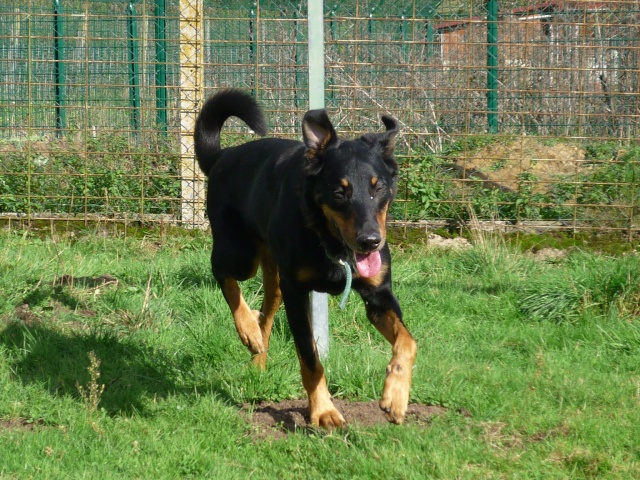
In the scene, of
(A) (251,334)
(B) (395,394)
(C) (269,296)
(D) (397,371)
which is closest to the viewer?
(B) (395,394)

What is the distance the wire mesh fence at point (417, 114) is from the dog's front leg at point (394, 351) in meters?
4.16

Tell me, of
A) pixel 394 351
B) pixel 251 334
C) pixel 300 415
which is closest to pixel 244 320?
pixel 251 334

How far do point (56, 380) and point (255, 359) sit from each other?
1138mm

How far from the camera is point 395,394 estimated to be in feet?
12.6

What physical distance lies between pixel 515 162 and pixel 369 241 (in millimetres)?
5240

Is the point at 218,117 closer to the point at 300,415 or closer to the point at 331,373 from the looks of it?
the point at 331,373

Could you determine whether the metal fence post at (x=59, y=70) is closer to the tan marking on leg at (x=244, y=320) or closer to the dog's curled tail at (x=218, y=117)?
the dog's curled tail at (x=218, y=117)

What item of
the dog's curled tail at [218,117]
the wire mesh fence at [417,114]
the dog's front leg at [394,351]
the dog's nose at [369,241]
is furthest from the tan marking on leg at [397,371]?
the wire mesh fence at [417,114]

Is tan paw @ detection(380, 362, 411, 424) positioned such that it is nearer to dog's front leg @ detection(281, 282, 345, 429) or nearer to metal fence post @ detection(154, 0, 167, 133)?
dog's front leg @ detection(281, 282, 345, 429)

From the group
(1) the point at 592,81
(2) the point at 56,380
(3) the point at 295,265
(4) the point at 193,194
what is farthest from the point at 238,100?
(1) the point at 592,81

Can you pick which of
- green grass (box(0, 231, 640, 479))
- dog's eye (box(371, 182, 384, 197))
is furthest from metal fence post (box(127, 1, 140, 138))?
dog's eye (box(371, 182, 384, 197))

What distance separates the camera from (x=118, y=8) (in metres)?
10.3

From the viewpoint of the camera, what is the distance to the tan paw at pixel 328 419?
13.7ft

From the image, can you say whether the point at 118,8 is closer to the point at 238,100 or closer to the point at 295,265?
the point at 238,100
